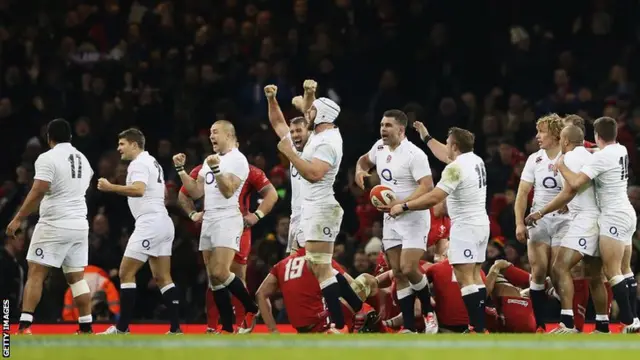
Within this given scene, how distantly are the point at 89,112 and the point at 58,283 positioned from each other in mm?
4338

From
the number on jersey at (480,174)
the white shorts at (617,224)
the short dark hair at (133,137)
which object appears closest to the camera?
the white shorts at (617,224)

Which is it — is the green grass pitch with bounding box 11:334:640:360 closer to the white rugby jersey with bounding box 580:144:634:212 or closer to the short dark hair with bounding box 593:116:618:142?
the white rugby jersey with bounding box 580:144:634:212

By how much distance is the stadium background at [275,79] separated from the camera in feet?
60.0

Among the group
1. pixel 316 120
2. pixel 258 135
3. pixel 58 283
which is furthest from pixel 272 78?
pixel 316 120

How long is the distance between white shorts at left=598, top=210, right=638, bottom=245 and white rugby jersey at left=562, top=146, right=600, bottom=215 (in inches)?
6.5

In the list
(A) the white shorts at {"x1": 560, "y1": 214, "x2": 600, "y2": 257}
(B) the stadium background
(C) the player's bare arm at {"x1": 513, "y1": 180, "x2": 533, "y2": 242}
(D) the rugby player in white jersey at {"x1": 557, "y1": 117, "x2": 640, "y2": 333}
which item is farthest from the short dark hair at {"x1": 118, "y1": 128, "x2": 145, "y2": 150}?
(A) the white shorts at {"x1": 560, "y1": 214, "x2": 600, "y2": 257}

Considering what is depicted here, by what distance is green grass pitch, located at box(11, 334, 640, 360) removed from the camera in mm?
9641

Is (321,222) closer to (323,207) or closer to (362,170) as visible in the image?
(323,207)

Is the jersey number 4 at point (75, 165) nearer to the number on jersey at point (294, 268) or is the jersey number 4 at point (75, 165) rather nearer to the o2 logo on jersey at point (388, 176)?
the number on jersey at point (294, 268)

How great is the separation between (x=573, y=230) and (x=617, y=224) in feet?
1.43

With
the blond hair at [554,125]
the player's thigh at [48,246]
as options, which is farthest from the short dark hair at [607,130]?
the player's thigh at [48,246]

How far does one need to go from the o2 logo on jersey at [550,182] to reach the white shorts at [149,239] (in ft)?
13.2

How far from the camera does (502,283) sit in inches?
553

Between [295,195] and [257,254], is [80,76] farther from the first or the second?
[295,195]
